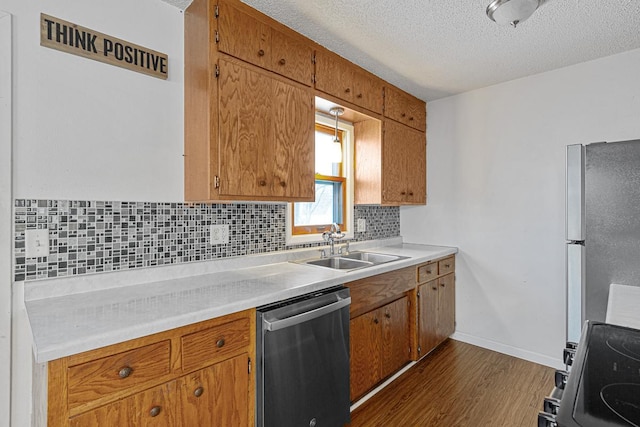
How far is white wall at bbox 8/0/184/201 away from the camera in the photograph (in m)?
1.37

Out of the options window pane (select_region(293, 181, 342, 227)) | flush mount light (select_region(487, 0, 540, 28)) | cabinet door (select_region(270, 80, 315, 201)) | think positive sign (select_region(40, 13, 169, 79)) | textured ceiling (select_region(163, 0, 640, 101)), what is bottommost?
window pane (select_region(293, 181, 342, 227))

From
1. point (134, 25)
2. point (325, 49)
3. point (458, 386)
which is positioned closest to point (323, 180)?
point (325, 49)

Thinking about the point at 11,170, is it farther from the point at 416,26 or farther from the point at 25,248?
the point at 416,26

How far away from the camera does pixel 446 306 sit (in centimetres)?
301

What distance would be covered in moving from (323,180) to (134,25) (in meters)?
1.61

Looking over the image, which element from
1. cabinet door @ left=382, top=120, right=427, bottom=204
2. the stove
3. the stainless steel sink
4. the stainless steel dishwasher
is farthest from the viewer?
A: cabinet door @ left=382, top=120, right=427, bottom=204

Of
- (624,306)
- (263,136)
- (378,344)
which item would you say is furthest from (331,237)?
(624,306)

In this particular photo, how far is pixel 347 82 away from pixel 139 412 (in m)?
2.22

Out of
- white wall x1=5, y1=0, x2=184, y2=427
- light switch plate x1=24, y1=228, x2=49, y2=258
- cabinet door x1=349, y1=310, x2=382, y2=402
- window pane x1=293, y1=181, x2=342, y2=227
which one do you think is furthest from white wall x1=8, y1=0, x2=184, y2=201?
cabinet door x1=349, y1=310, x2=382, y2=402

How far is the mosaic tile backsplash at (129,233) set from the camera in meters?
1.39

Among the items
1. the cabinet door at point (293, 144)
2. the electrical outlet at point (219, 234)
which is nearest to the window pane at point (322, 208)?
the cabinet door at point (293, 144)

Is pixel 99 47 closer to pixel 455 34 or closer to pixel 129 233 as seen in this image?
pixel 129 233

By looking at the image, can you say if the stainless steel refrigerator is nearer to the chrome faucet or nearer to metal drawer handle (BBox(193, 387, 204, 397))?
the chrome faucet

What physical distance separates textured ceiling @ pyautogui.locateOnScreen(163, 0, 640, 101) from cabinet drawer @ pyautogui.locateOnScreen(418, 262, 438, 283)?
61.3 inches
